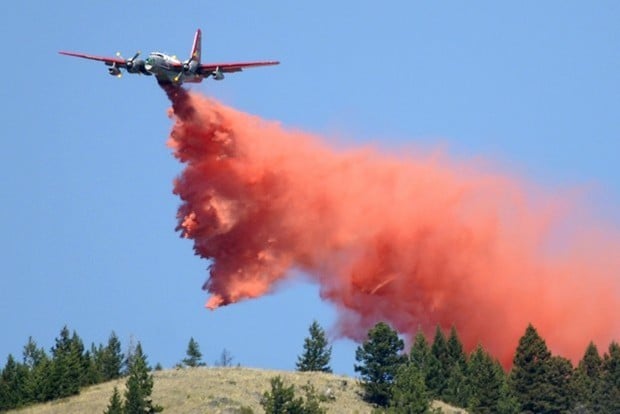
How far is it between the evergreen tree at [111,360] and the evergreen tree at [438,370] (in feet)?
73.5

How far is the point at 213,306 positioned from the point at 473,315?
28.3 m

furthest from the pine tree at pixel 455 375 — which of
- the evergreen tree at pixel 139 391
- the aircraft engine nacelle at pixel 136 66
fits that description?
the aircraft engine nacelle at pixel 136 66

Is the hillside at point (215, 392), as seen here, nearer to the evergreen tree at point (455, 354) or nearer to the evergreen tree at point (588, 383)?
the evergreen tree at point (455, 354)

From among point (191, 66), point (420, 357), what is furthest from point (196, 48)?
point (420, 357)

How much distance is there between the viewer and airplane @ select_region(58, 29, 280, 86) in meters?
127

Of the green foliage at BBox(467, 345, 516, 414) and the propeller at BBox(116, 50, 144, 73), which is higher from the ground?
the propeller at BBox(116, 50, 144, 73)

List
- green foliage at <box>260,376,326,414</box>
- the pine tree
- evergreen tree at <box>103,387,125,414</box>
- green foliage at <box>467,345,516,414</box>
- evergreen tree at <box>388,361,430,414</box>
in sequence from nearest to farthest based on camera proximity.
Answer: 1. green foliage at <box>260,376,326,414</box>
2. evergreen tree at <box>103,387,125,414</box>
3. evergreen tree at <box>388,361,430,414</box>
4. green foliage at <box>467,345,516,414</box>
5. the pine tree

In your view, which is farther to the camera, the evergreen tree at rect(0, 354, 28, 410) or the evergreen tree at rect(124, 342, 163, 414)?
the evergreen tree at rect(0, 354, 28, 410)

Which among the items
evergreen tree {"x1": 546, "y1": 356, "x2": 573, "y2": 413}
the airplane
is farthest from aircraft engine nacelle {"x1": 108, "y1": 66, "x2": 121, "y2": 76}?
evergreen tree {"x1": 546, "y1": 356, "x2": 573, "y2": 413}

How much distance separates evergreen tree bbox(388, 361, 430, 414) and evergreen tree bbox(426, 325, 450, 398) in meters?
6.73

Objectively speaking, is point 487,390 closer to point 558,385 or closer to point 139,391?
point 558,385

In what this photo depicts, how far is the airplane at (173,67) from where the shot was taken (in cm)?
12706

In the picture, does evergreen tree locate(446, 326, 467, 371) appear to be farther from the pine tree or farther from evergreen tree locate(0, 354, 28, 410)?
evergreen tree locate(0, 354, 28, 410)

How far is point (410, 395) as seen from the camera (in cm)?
11031
